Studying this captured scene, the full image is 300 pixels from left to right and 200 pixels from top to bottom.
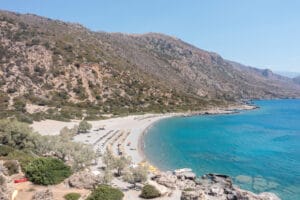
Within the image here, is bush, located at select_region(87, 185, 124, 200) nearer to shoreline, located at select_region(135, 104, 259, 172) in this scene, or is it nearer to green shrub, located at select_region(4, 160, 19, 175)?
green shrub, located at select_region(4, 160, 19, 175)

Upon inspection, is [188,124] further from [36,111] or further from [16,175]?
[16,175]

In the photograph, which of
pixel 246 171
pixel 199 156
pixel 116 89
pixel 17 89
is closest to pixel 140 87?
pixel 116 89

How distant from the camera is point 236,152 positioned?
74375mm

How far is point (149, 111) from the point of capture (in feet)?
457

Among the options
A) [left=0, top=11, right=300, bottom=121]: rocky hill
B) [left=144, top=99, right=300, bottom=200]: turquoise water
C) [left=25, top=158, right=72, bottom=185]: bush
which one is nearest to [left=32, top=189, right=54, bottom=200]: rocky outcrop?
[left=25, top=158, right=72, bottom=185]: bush

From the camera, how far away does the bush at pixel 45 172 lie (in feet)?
107

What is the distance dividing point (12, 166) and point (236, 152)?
50.4 metres

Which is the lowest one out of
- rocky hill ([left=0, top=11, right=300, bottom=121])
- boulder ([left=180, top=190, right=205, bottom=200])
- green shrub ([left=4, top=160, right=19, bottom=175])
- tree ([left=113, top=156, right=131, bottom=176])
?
boulder ([left=180, top=190, right=205, bottom=200])

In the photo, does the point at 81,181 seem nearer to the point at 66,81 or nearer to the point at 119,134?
the point at 119,134

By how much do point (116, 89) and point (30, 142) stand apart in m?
92.8

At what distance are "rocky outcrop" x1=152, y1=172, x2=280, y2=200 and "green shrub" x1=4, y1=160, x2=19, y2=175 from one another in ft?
50.3

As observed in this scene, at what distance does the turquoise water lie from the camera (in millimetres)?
52328

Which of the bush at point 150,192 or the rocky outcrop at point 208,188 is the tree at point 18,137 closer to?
the rocky outcrop at point 208,188

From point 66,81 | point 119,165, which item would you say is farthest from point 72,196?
point 66,81
